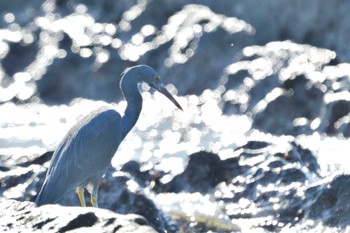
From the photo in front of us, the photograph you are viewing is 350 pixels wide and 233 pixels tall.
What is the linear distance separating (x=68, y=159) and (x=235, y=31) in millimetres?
5606

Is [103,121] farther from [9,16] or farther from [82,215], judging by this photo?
[9,16]

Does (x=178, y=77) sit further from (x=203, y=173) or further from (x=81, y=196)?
(x=81, y=196)

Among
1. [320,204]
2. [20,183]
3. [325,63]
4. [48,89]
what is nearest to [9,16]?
[48,89]

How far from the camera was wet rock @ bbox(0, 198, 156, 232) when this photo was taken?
5.99 metres

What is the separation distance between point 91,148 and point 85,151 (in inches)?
2.2

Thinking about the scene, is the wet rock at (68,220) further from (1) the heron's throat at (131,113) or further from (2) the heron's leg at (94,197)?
(1) the heron's throat at (131,113)

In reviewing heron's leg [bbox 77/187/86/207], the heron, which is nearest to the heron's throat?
the heron

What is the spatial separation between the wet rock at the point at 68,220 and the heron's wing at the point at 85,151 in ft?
5.68

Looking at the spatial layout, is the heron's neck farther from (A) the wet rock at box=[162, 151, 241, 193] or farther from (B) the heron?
(A) the wet rock at box=[162, 151, 241, 193]

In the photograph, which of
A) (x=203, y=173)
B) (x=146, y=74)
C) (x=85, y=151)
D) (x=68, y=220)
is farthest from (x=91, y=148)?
(x=68, y=220)

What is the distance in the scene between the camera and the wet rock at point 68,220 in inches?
236

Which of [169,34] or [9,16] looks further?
[9,16]

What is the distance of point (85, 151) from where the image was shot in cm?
857

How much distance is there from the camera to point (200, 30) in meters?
13.8
